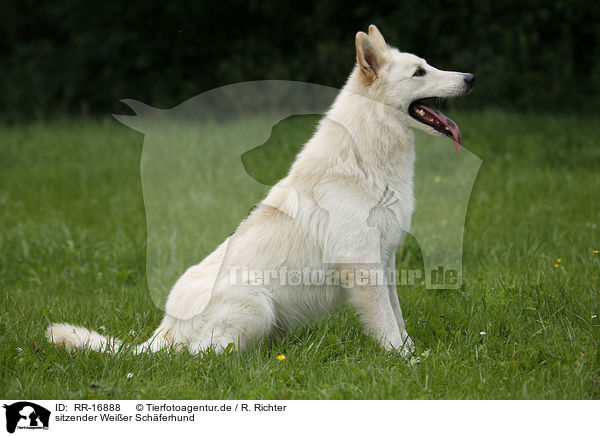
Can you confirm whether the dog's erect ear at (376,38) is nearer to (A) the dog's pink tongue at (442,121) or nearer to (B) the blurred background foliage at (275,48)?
(A) the dog's pink tongue at (442,121)

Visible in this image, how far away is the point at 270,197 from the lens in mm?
3471

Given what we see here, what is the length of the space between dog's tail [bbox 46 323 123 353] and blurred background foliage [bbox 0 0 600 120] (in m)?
7.18

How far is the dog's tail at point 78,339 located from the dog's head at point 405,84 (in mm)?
1975

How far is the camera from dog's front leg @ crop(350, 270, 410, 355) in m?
3.24

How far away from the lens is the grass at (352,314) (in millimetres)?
2936

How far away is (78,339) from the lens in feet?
10.8

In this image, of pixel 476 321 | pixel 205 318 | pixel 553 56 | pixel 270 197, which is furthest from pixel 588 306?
pixel 553 56

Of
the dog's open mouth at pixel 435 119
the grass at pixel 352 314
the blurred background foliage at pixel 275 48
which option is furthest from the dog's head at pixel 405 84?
the blurred background foliage at pixel 275 48
